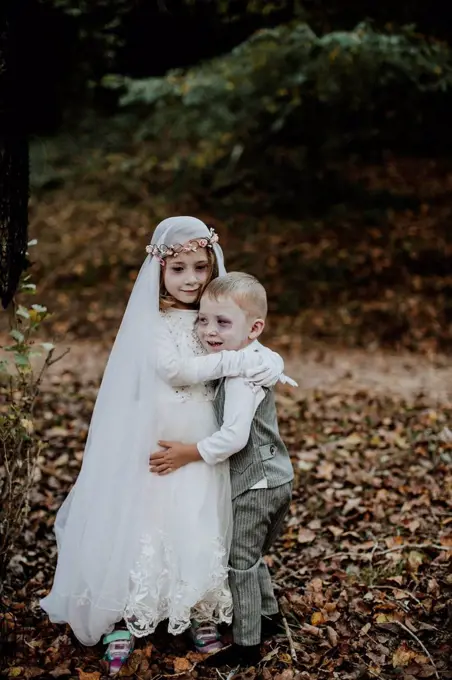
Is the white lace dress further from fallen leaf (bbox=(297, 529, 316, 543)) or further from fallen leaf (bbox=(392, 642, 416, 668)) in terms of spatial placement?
fallen leaf (bbox=(297, 529, 316, 543))

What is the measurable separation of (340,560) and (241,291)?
6.85ft

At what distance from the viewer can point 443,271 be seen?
11867 millimetres

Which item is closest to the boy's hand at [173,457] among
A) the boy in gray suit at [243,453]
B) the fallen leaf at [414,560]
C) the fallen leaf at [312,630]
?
the boy in gray suit at [243,453]

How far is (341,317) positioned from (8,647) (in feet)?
27.2

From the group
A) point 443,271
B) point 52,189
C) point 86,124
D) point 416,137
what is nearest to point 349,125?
→ point 416,137

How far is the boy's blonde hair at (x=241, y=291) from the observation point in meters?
3.12

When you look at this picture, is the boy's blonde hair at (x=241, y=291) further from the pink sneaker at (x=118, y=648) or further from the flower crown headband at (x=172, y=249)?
the pink sneaker at (x=118, y=648)

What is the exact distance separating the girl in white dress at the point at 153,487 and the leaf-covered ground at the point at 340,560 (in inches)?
14.3

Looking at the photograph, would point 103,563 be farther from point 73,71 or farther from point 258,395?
point 73,71

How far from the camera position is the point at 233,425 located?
3.09 metres

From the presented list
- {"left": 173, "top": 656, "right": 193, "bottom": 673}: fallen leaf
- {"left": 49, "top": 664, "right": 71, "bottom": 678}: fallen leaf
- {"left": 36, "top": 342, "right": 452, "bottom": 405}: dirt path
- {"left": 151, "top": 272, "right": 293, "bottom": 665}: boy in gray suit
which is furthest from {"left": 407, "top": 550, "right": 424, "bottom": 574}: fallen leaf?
{"left": 36, "top": 342, "right": 452, "bottom": 405}: dirt path

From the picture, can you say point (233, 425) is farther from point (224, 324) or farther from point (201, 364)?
point (224, 324)

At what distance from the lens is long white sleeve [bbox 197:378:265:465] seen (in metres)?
3.09

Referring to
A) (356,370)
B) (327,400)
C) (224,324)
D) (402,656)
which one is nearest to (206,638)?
(402,656)
